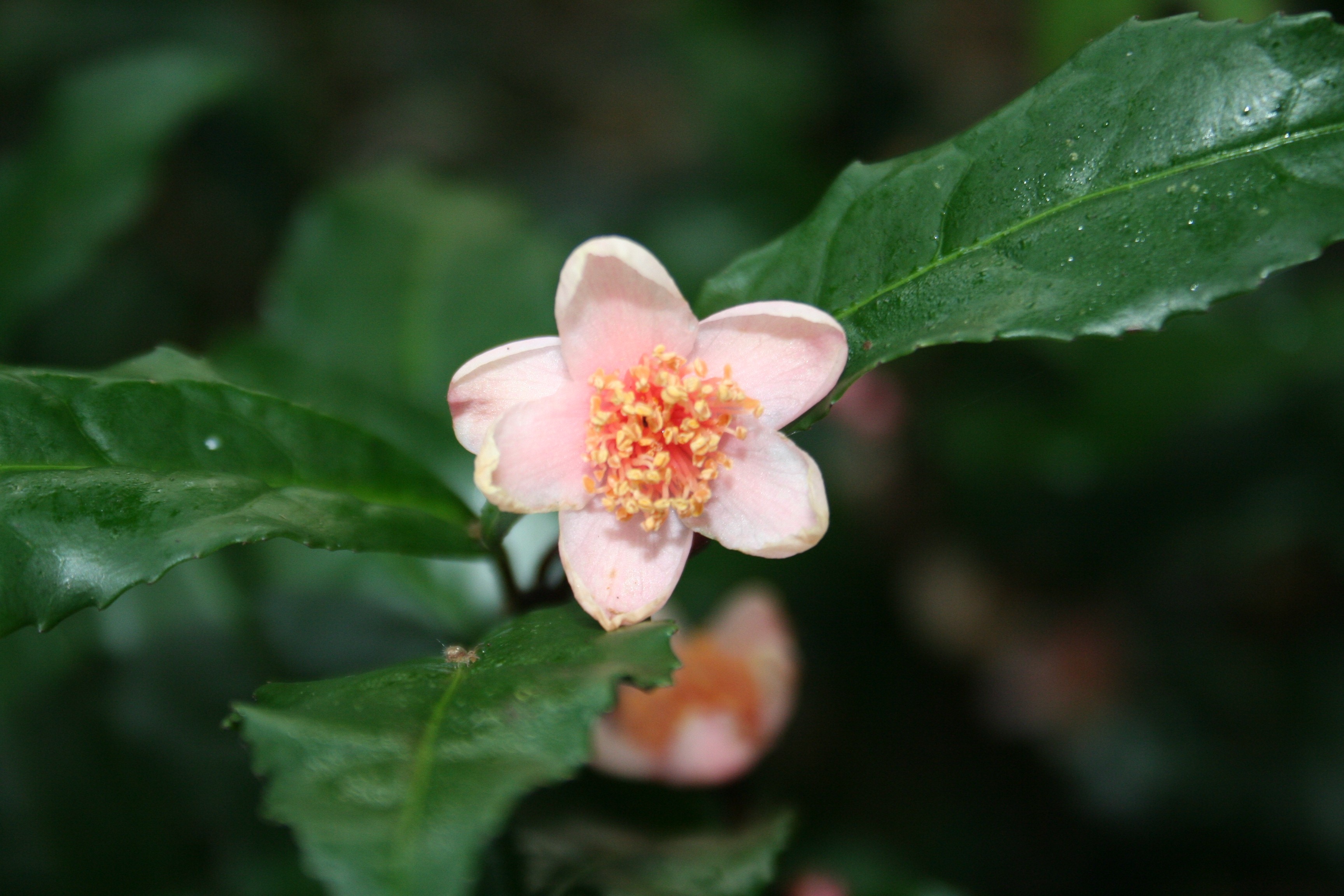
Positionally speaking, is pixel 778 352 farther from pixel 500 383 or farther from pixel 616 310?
pixel 500 383

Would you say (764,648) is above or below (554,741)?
below

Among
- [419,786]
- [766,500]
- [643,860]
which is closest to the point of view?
[419,786]

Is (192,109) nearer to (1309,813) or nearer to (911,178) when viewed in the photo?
(911,178)

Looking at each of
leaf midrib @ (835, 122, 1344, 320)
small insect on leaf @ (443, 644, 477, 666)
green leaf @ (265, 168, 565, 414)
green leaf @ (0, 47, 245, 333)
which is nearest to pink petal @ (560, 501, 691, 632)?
small insect on leaf @ (443, 644, 477, 666)

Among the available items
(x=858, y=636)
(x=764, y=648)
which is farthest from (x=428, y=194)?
(x=858, y=636)

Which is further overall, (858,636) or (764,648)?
(858,636)

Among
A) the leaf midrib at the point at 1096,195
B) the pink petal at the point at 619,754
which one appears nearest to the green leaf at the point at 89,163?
the pink petal at the point at 619,754

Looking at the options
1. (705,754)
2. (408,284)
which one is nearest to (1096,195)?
(705,754)

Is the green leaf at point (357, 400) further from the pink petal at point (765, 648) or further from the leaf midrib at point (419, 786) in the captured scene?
the leaf midrib at point (419, 786)
